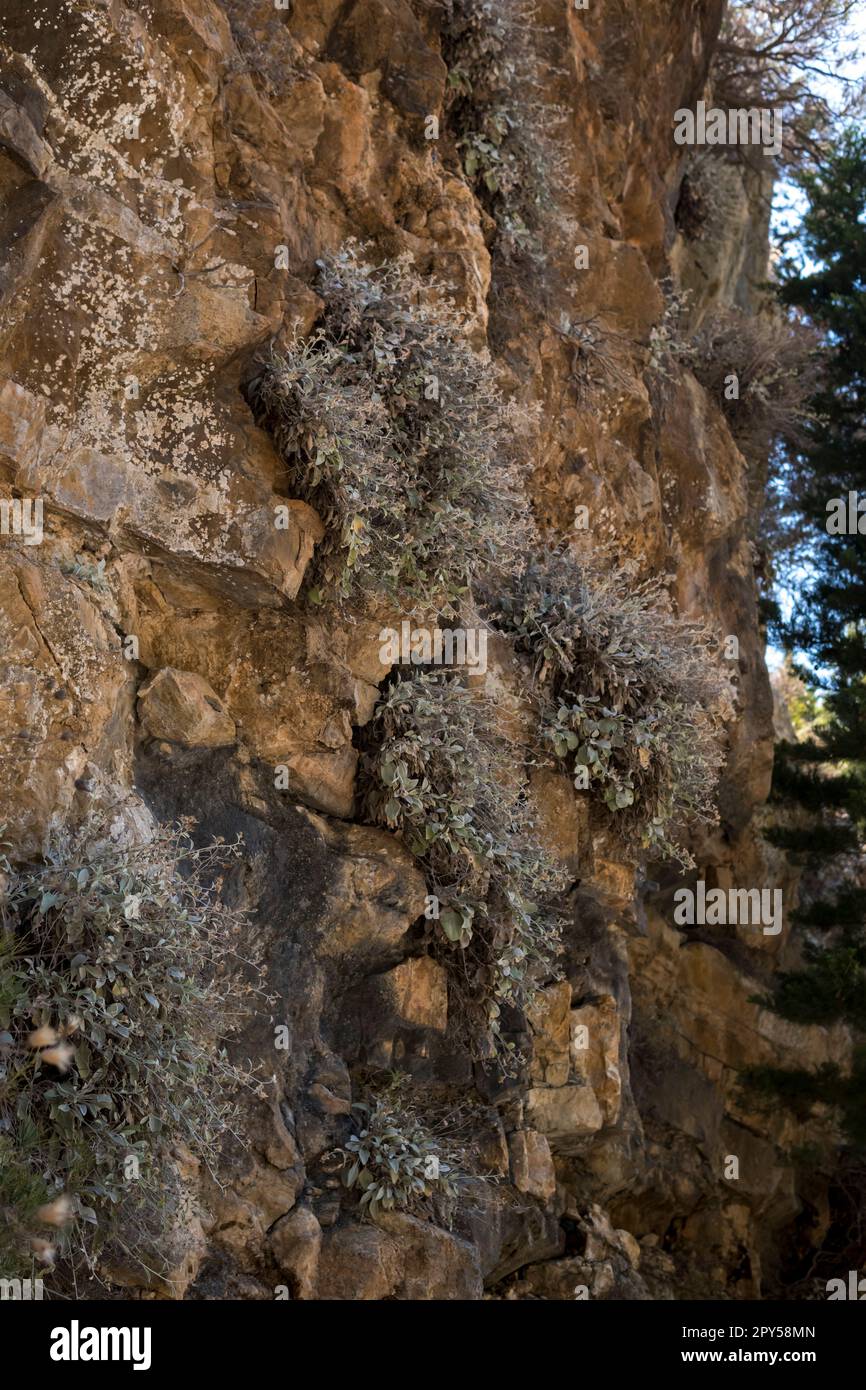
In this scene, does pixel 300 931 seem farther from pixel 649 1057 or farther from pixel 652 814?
pixel 649 1057

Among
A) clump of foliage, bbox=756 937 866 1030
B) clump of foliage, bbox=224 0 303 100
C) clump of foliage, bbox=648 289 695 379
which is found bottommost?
clump of foliage, bbox=756 937 866 1030

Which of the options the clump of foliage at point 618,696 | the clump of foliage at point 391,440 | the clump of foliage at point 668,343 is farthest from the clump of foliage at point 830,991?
the clump of foliage at point 391,440

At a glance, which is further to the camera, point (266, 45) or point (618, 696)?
point (618, 696)

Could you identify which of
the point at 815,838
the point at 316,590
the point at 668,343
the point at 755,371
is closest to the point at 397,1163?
the point at 316,590

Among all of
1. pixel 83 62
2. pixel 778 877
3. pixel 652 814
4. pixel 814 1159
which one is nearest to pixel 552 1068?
pixel 652 814

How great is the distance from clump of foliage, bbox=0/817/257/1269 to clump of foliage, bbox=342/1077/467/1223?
115cm

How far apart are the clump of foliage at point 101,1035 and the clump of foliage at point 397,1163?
3.78 feet

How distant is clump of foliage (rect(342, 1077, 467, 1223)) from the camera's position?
6.02 metres

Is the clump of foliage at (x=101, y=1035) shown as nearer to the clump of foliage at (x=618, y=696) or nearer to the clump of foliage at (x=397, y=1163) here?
the clump of foliage at (x=397, y=1163)

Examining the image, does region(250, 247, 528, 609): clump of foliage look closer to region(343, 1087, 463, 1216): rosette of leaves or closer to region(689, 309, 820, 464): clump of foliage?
region(343, 1087, 463, 1216): rosette of leaves

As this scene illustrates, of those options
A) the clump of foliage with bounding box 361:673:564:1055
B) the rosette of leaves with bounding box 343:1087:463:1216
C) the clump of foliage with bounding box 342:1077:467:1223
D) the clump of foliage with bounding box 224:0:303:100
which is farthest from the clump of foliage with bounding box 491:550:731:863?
the clump of foliage with bounding box 224:0:303:100

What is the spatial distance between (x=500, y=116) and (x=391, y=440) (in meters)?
3.27

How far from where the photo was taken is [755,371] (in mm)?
11047

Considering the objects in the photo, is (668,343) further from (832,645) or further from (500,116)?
(832,645)
